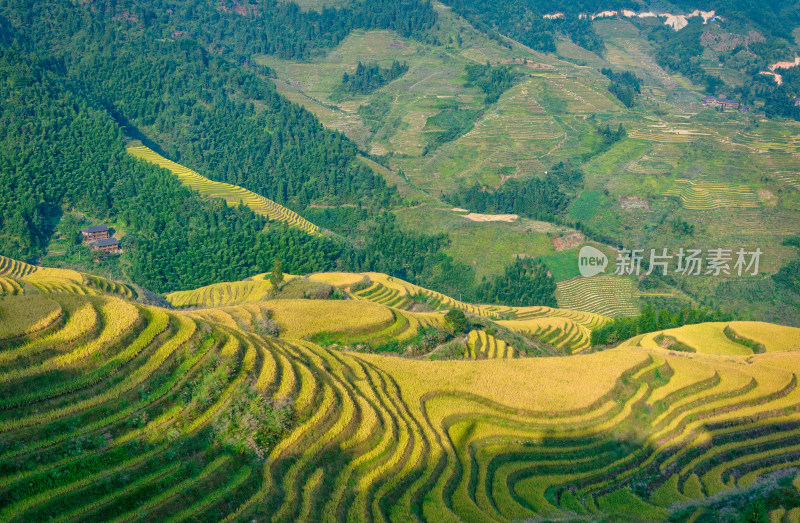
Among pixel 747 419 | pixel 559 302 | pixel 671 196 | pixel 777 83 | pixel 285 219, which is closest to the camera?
pixel 747 419

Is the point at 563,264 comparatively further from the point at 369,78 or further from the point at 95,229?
the point at 369,78

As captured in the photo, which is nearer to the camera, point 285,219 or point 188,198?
point 188,198

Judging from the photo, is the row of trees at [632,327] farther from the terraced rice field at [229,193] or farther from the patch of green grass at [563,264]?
the terraced rice field at [229,193]

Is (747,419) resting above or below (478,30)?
below

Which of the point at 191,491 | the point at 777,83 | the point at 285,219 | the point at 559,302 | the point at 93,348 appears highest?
the point at 777,83

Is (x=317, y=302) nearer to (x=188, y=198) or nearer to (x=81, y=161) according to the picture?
(x=188, y=198)

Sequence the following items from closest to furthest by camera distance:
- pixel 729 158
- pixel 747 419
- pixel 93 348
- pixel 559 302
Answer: pixel 93 348 → pixel 747 419 → pixel 559 302 → pixel 729 158

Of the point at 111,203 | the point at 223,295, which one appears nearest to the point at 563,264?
the point at 223,295

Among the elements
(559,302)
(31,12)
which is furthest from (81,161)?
(559,302)
